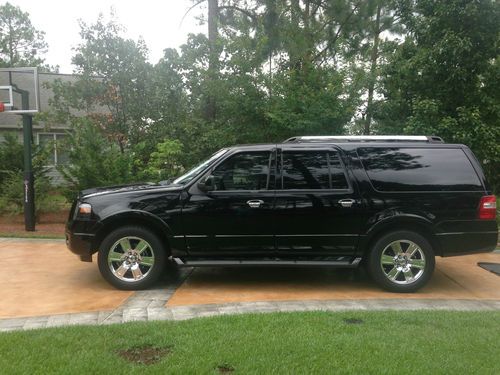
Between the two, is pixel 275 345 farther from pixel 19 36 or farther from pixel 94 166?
pixel 19 36

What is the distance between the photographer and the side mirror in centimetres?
623

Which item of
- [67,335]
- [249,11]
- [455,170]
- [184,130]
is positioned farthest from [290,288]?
[249,11]

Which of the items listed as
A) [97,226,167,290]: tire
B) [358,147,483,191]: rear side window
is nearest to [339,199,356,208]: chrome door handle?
[358,147,483,191]: rear side window

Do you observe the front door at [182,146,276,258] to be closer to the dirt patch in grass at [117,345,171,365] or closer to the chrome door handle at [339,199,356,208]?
the chrome door handle at [339,199,356,208]

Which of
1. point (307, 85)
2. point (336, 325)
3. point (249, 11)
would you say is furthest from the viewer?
point (249, 11)

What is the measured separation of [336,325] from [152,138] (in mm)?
9513

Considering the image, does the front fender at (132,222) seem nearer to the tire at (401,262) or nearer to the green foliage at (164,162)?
the tire at (401,262)

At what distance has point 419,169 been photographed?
6.40 metres

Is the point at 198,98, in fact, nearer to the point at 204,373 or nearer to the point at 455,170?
the point at 455,170

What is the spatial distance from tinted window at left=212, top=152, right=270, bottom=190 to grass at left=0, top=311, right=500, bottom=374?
1917mm

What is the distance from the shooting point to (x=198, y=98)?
44.5 feet

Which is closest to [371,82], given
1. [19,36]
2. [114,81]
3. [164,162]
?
[164,162]

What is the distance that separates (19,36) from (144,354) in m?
47.3

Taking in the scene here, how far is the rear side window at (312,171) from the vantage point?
20.8 ft
